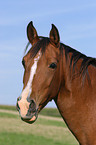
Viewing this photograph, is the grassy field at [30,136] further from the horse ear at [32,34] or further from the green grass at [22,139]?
the horse ear at [32,34]

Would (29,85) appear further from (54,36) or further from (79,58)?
(79,58)

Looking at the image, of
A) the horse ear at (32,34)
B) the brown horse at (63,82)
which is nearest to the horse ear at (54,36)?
the brown horse at (63,82)

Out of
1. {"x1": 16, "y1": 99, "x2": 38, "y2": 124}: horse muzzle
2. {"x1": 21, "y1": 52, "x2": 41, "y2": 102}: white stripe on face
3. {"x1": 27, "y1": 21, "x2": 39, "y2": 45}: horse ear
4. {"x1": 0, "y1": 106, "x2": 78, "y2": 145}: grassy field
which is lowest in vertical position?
{"x1": 0, "y1": 106, "x2": 78, "y2": 145}: grassy field

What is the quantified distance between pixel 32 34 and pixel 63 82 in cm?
118

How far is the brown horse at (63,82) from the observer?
4699 mm

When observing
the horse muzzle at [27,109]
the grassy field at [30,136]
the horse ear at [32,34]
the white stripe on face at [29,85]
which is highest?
the horse ear at [32,34]

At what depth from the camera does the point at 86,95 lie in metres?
5.10

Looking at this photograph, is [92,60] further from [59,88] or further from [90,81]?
[59,88]

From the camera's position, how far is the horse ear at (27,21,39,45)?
17.5ft

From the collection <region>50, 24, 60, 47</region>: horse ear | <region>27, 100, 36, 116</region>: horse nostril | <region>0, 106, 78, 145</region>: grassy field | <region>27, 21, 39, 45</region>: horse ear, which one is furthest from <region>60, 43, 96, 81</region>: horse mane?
<region>0, 106, 78, 145</region>: grassy field

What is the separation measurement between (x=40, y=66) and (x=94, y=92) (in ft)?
3.91

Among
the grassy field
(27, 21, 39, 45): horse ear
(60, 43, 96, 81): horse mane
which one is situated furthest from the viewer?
→ the grassy field

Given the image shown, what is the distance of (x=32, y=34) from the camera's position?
5.39 metres

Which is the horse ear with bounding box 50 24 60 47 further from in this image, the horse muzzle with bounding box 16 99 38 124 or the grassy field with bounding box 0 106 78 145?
the grassy field with bounding box 0 106 78 145
